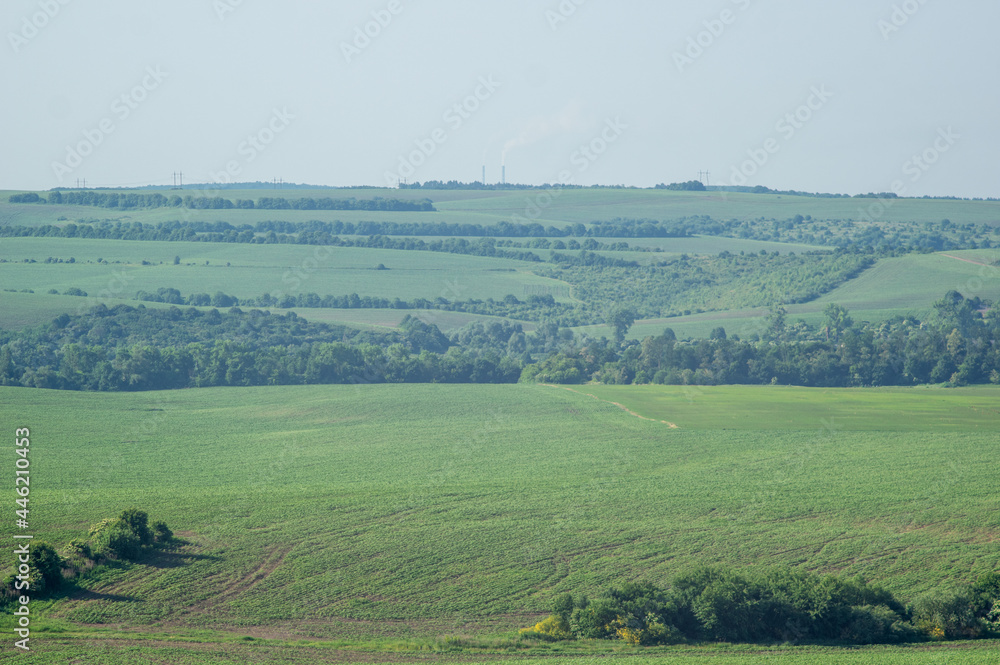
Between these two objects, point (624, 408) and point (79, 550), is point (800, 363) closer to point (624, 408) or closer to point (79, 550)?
point (624, 408)

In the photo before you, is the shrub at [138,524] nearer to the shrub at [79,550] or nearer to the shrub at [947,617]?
the shrub at [79,550]

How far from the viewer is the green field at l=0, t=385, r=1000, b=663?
1324 inches

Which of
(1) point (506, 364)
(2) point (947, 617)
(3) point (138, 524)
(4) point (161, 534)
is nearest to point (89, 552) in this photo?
(3) point (138, 524)

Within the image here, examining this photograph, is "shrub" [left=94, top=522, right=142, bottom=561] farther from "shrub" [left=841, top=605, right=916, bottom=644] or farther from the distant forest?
the distant forest

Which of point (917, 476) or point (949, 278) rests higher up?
point (949, 278)

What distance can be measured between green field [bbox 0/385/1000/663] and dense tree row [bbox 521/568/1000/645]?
1442 mm

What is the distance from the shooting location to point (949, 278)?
138 metres

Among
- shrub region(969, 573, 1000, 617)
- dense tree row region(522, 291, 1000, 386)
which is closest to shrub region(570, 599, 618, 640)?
shrub region(969, 573, 1000, 617)

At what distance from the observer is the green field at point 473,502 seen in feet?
110

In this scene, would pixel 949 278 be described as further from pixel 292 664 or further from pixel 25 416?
pixel 292 664

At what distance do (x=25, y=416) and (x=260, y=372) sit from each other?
26.0 metres

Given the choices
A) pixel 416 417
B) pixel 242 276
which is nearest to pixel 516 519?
pixel 416 417

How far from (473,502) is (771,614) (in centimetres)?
1787

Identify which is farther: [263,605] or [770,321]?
[770,321]
